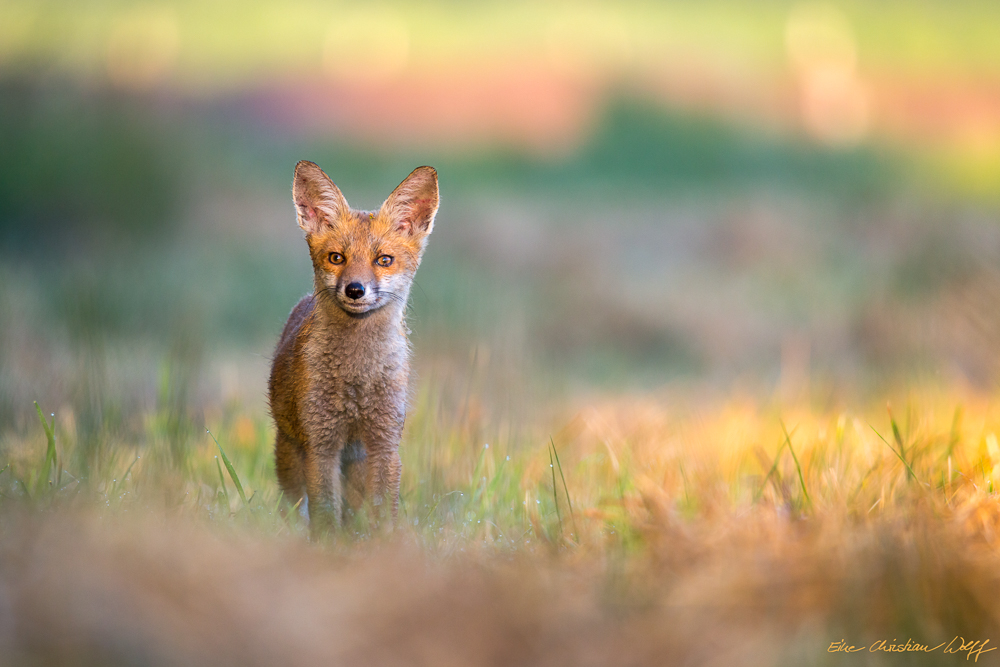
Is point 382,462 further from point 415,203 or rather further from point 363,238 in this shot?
point 415,203

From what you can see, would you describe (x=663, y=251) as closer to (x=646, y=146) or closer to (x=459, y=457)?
(x=646, y=146)

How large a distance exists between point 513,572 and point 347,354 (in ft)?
4.39

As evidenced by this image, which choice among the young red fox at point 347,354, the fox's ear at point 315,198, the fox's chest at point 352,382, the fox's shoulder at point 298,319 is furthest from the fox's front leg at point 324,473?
the fox's ear at point 315,198

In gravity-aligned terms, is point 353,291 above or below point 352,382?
above

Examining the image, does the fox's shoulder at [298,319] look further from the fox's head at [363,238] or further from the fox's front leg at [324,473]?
the fox's front leg at [324,473]

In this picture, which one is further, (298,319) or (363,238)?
(298,319)

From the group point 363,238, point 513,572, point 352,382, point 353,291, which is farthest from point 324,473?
point 513,572

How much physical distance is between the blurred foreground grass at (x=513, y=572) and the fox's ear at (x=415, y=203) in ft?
3.74

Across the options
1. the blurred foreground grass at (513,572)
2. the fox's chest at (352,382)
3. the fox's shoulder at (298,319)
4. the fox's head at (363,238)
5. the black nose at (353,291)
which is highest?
the fox's head at (363,238)

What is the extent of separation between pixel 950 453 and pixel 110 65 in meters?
8.41

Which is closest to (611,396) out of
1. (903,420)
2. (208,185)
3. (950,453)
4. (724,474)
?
(903,420)

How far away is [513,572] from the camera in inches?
91.8

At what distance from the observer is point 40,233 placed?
878 centimetres

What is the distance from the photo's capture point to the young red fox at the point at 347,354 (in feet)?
10.9
